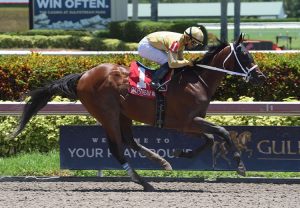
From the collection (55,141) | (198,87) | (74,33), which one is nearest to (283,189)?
(198,87)

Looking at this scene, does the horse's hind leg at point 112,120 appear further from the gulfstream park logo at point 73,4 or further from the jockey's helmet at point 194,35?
the gulfstream park logo at point 73,4

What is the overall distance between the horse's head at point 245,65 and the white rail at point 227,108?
85cm

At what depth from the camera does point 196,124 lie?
9.35m

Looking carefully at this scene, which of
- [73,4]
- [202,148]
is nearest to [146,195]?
[202,148]

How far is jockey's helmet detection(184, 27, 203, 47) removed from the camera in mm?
9414

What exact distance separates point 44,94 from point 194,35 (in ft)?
6.94

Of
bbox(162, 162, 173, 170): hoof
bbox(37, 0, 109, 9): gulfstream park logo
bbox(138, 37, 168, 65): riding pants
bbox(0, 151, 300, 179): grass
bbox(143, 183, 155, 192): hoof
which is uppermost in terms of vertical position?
bbox(138, 37, 168, 65): riding pants

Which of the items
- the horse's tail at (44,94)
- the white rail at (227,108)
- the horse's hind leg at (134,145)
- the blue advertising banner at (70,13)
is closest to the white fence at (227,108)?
the white rail at (227,108)

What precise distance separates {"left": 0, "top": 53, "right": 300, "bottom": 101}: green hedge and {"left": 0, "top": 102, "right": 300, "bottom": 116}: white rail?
1.26 metres

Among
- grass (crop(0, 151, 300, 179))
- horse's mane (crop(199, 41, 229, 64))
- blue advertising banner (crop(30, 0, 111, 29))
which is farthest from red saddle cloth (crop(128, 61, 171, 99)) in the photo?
blue advertising banner (crop(30, 0, 111, 29))

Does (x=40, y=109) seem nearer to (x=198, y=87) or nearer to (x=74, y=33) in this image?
(x=198, y=87)

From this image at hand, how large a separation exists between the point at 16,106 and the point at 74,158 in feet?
3.50

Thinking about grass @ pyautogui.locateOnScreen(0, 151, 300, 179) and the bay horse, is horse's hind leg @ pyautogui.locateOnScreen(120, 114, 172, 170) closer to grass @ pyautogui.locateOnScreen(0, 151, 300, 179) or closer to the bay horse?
the bay horse

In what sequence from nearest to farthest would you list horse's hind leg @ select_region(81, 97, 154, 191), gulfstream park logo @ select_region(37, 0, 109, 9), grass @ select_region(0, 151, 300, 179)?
horse's hind leg @ select_region(81, 97, 154, 191)
grass @ select_region(0, 151, 300, 179)
gulfstream park logo @ select_region(37, 0, 109, 9)
